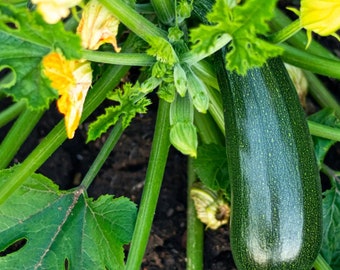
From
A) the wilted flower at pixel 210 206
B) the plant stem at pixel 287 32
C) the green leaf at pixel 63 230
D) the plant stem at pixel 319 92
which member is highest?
the plant stem at pixel 319 92

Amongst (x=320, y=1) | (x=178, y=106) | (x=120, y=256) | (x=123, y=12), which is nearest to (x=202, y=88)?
(x=178, y=106)

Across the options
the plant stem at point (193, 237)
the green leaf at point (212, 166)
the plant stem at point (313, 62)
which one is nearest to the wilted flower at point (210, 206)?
the plant stem at point (193, 237)

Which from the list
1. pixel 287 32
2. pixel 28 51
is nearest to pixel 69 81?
pixel 28 51

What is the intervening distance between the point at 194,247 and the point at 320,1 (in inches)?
A: 43.0

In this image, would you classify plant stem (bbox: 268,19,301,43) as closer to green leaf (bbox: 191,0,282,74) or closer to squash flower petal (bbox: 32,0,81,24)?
green leaf (bbox: 191,0,282,74)

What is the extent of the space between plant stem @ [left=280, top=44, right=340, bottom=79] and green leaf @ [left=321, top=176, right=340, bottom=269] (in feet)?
1.53

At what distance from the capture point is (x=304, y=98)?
269 cm

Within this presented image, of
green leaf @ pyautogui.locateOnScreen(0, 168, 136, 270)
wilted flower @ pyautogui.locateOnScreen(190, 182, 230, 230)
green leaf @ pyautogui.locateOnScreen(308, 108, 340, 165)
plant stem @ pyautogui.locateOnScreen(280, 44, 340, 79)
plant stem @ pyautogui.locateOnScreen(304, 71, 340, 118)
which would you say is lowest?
green leaf @ pyautogui.locateOnScreen(0, 168, 136, 270)

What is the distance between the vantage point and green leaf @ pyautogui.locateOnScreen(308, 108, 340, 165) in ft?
7.80

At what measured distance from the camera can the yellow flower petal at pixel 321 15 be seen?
1.63 meters

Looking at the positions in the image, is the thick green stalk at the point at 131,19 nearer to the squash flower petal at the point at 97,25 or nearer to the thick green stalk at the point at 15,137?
the squash flower petal at the point at 97,25

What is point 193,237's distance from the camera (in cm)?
247

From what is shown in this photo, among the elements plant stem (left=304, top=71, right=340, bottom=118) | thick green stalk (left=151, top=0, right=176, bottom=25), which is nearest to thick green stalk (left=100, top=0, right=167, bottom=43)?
thick green stalk (left=151, top=0, right=176, bottom=25)

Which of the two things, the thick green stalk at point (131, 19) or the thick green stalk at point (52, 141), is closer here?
the thick green stalk at point (131, 19)
